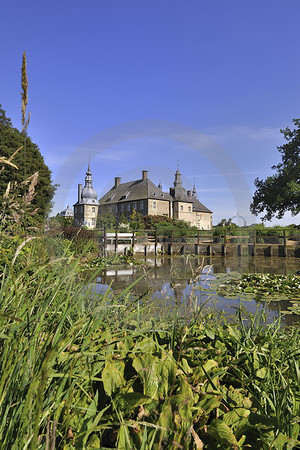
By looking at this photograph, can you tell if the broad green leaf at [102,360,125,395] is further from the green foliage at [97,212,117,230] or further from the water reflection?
the green foliage at [97,212,117,230]

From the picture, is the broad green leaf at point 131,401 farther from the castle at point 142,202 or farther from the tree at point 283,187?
the castle at point 142,202

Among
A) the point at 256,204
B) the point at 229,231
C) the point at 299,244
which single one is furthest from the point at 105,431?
the point at 256,204

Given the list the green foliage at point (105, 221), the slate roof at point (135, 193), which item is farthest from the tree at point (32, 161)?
the slate roof at point (135, 193)

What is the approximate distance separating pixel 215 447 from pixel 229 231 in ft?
77.1

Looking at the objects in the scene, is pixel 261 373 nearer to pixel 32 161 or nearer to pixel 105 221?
pixel 32 161

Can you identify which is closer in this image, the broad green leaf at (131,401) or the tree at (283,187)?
the broad green leaf at (131,401)

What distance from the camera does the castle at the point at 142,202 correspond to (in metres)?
54.9

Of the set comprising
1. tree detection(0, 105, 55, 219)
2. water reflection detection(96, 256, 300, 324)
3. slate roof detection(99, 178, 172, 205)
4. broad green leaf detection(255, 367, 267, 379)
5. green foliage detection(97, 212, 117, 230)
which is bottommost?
water reflection detection(96, 256, 300, 324)

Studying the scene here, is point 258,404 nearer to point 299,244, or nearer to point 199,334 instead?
point 199,334

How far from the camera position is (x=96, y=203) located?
6831 centimetres

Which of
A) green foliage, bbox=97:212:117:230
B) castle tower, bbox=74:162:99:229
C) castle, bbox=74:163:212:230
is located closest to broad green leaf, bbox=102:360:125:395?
green foliage, bbox=97:212:117:230

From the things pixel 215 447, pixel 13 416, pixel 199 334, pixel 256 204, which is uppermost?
pixel 256 204

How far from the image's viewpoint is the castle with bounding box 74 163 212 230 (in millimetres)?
54906

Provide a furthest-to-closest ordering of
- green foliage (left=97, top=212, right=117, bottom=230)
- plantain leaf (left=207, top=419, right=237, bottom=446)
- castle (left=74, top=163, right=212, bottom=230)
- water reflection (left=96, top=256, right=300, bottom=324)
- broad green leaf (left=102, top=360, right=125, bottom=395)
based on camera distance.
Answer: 1. castle (left=74, top=163, right=212, bottom=230)
2. green foliage (left=97, top=212, right=117, bottom=230)
3. water reflection (left=96, top=256, right=300, bottom=324)
4. broad green leaf (left=102, top=360, right=125, bottom=395)
5. plantain leaf (left=207, top=419, right=237, bottom=446)
